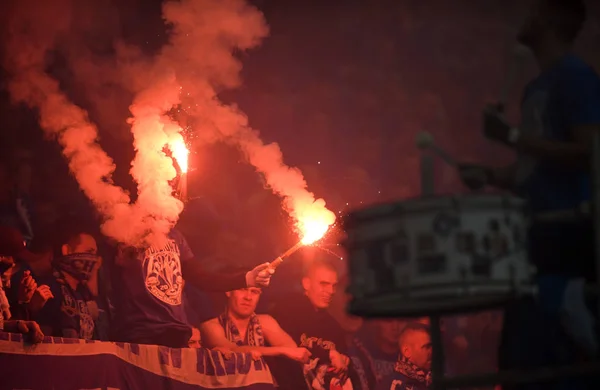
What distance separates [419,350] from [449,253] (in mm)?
7734

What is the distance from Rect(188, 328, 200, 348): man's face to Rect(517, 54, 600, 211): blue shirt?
20.3 feet

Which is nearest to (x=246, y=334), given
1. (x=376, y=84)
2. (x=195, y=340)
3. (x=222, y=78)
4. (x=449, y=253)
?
(x=195, y=340)

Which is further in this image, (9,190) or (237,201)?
(237,201)

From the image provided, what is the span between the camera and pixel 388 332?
36.4 feet

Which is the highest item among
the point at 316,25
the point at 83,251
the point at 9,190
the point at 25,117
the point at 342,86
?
the point at 316,25

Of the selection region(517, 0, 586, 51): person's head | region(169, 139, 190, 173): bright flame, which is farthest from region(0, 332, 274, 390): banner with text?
region(517, 0, 586, 51): person's head

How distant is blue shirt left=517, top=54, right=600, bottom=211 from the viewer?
3.32 m

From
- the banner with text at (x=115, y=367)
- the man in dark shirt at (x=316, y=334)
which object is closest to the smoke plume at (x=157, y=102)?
the man in dark shirt at (x=316, y=334)

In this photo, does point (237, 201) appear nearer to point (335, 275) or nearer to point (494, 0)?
point (335, 275)

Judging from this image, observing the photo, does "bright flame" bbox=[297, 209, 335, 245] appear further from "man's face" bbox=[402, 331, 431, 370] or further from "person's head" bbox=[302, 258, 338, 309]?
"man's face" bbox=[402, 331, 431, 370]

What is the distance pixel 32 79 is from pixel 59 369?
4.29 meters

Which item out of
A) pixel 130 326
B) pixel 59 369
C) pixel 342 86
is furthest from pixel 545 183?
pixel 342 86

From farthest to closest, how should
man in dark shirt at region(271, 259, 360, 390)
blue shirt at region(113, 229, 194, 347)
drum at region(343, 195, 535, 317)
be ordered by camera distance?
man in dark shirt at region(271, 259, 360, 390) < blue shirt at region(113, 229, 194, 347) < drum at region(343, 195, 535, 317)

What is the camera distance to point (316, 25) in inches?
496
